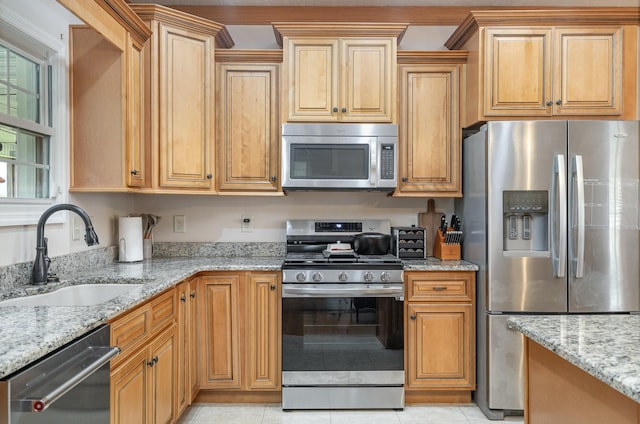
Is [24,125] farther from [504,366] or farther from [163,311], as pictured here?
[504,366]

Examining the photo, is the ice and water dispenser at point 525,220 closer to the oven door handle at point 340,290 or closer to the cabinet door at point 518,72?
the cabinet door at point 518,72

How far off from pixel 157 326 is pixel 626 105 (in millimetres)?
3018

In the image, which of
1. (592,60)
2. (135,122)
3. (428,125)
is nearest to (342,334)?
(428,125)

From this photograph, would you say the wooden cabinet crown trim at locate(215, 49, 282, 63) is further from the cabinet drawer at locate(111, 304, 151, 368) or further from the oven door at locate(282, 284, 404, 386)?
the cabinet drawer at locate(111, 304, 151, 368)

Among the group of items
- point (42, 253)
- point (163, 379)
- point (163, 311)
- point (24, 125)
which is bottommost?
point (163, 379)

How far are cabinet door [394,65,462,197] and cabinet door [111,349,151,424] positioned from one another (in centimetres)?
194

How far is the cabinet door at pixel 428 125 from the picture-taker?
9.37 ft

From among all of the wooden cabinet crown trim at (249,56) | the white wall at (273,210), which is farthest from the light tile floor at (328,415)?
the wooden cabinet crown trim at (249,56)

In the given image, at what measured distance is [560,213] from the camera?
238cm

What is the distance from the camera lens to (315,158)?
2758 millimetres

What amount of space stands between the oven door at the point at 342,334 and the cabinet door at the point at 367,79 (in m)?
1.13

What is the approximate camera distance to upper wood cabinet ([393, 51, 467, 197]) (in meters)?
2.85

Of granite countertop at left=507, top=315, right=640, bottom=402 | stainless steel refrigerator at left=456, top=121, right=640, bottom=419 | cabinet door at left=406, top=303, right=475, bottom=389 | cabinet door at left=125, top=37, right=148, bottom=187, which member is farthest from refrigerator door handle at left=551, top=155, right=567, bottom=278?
cabinet door at left=125, top=37, right=148, bottom=187

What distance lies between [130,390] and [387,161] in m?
1.93
